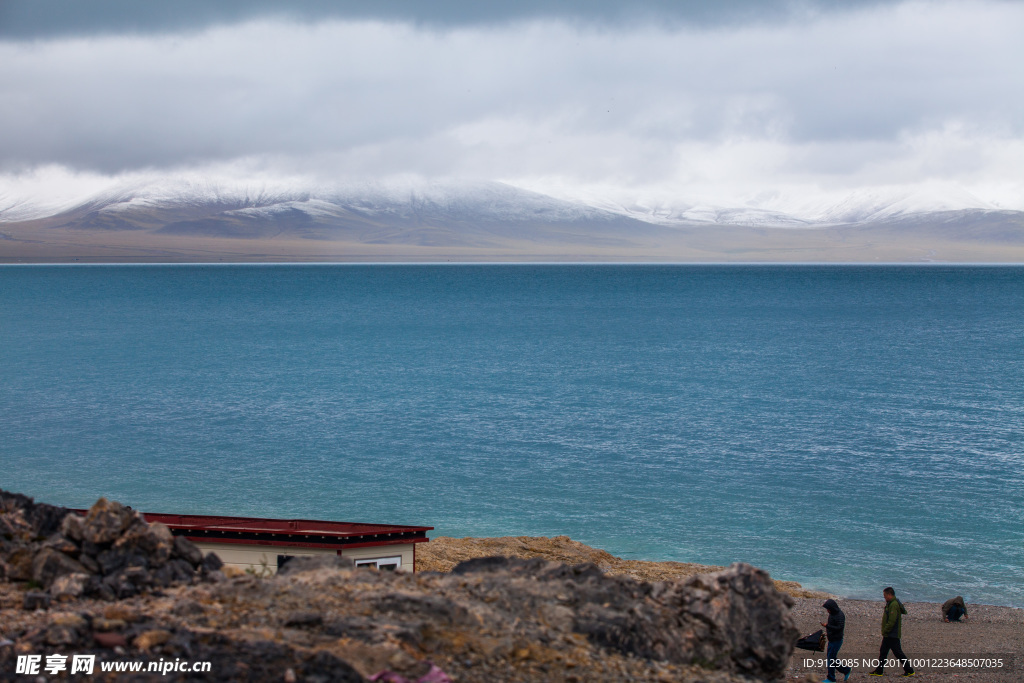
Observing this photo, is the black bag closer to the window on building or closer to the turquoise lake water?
the window on building

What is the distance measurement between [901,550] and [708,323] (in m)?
80.7

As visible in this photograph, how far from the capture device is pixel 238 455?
124 feet

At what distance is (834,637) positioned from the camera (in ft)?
47.6

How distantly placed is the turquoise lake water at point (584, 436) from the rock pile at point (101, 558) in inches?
730

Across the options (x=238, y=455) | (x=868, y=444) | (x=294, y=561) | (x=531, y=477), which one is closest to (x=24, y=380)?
(x=238, y=455)

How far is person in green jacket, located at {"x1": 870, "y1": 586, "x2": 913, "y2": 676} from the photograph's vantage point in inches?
563

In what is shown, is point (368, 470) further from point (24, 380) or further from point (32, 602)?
point (24, 380)

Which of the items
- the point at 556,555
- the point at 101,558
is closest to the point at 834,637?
the point at 556,555

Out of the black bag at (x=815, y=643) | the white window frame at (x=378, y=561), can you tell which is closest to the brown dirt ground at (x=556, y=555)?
the white window frame at (x=378, y=561)

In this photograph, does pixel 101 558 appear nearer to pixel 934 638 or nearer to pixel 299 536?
pixel 299 536

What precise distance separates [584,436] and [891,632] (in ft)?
87.1

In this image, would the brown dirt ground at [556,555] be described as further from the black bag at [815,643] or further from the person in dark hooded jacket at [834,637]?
the person in dark hooded jacket at [834,637]

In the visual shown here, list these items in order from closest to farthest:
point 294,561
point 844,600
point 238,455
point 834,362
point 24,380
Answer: point 294,561 < point 844,600 < point 238,455 < point 24,380 < point 834,362

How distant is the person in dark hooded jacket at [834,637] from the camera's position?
14.2 m
